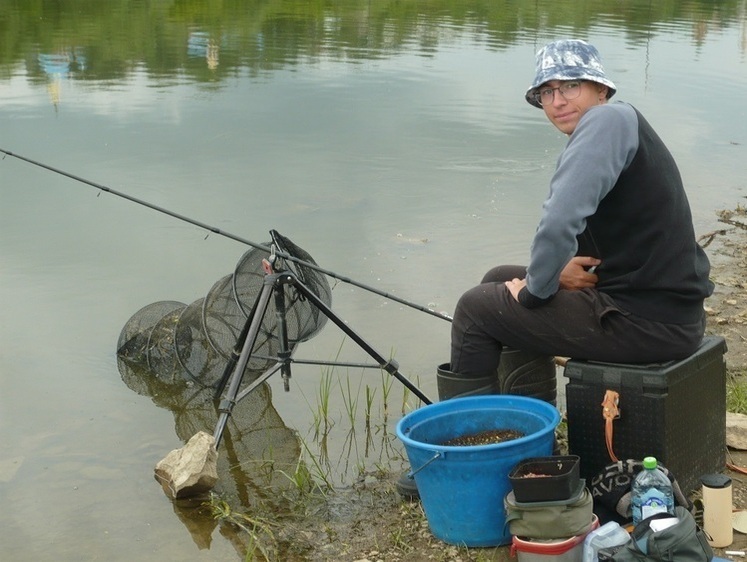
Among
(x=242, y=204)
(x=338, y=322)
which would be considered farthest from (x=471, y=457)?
(x=242, y=204)

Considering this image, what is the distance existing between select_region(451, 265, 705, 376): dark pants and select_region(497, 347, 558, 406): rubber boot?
0.48ft

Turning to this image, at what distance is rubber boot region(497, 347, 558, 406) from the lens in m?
3.67

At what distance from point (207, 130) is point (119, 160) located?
5.06 feet

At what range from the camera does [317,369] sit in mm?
5379

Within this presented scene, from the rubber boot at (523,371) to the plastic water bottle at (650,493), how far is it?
709 millimetres

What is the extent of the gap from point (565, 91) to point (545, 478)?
1176 mm

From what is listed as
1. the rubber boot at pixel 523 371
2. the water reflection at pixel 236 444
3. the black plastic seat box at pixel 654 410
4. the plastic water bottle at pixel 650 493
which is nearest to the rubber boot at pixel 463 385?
the rubber boot at pixel 523 371

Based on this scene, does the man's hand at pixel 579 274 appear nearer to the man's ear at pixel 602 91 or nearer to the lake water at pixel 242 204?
the man's ear at pixel 602 91

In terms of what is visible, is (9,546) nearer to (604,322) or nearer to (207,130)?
(604,322)

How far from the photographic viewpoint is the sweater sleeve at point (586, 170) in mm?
3066

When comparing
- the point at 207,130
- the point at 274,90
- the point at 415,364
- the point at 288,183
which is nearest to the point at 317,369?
the point at 415,364

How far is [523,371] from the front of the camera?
3.68 meters

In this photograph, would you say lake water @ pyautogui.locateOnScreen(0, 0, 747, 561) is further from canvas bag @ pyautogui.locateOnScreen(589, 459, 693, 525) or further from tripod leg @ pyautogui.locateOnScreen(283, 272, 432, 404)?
canvas bag @ pyautogui.locateOnScreen(589, 459, 693, 525)

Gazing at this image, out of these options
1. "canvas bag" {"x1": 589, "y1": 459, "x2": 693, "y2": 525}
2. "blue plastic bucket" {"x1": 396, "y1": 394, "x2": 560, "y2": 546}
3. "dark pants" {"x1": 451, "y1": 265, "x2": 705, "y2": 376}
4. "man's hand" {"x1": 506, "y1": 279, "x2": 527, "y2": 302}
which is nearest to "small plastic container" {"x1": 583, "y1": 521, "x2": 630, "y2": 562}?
"canvas bag" {"x1": 589, "y1": 459, "x2": 693, "y2": 525}
